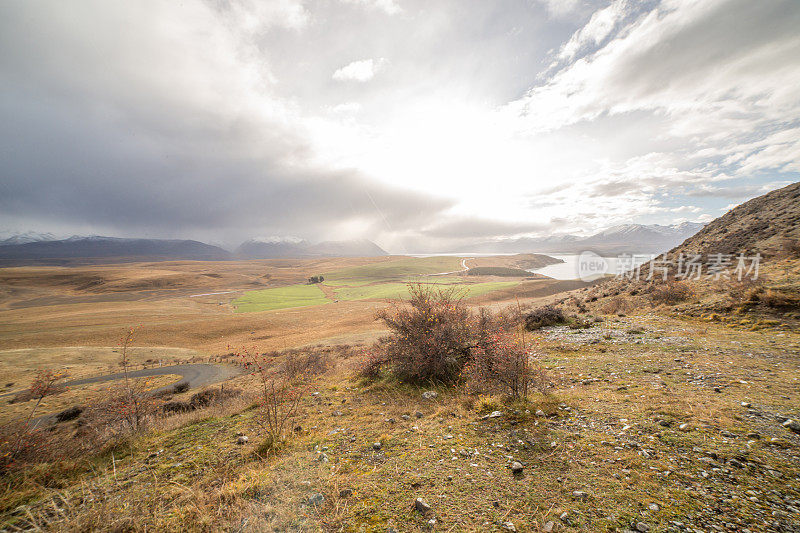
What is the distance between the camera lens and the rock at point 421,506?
3762mm

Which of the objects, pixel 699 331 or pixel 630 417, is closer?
pixel 630 417

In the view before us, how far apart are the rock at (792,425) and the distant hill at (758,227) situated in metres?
24.3

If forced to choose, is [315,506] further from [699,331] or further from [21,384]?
[21,384]

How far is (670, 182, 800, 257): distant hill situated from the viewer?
20750mm

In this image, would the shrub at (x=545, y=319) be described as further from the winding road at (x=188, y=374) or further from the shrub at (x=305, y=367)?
the winding road at (x=188, y=374)

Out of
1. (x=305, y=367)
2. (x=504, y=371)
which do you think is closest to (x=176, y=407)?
(x=305, y=367)

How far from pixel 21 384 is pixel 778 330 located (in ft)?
167

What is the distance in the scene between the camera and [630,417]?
5543 mm

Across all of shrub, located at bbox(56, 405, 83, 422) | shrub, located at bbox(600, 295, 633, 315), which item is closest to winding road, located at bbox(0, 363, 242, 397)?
shrub, located at bbox(56, 405, 83, 422)

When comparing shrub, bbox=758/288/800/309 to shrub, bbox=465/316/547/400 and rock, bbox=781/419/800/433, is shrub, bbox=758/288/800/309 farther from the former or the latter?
shrub, bbox=465/316/547/400

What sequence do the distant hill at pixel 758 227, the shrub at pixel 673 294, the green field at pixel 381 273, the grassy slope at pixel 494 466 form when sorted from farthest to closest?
the green field at pixel 381 273
the distant hill at pixel 758 227
the shrub at pixel 673 294
the grassy slope at pixel 494 466

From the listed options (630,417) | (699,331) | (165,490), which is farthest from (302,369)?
(699,331)

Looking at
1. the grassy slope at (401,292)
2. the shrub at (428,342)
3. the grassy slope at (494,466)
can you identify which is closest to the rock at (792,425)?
the grassy slope at (494,466)

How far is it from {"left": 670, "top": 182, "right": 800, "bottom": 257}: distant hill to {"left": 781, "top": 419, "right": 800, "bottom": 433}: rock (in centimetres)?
2432
